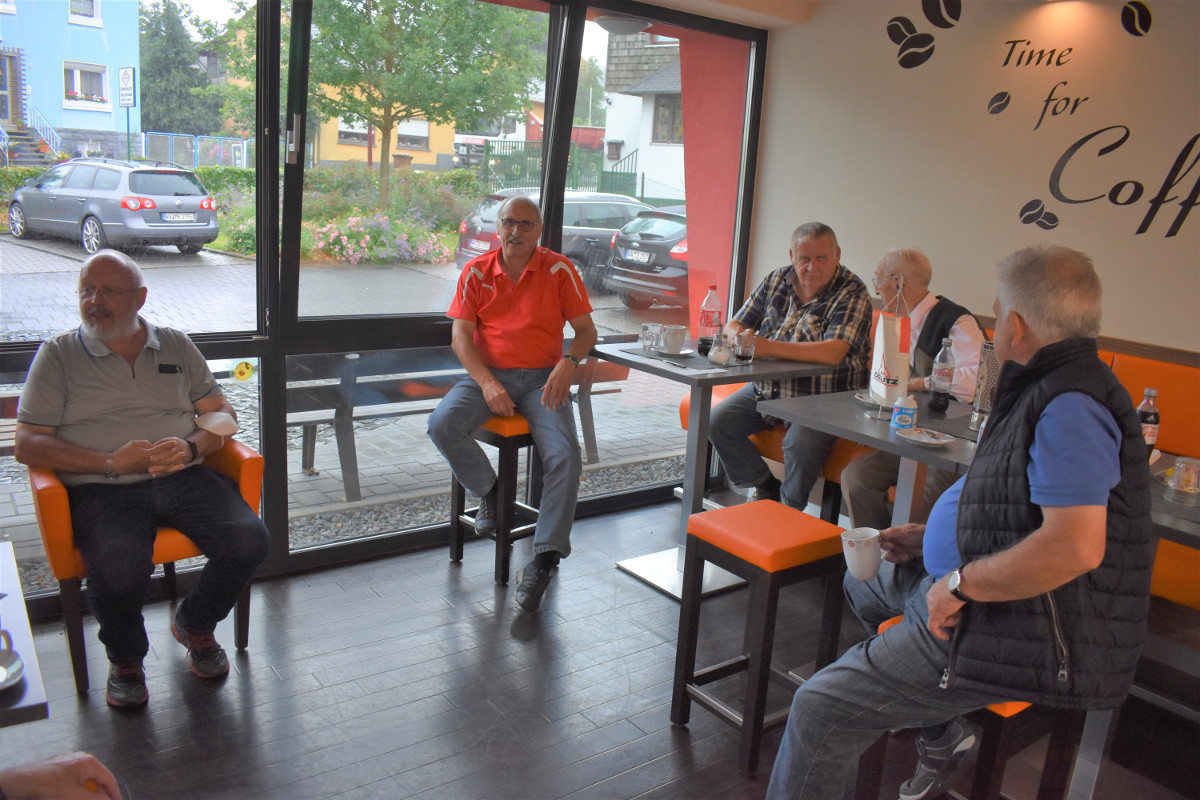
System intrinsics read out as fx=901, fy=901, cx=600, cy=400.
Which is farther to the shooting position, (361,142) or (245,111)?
(361,142)

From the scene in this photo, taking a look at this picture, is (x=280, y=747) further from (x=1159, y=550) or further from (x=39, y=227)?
(x=1159, y=550)

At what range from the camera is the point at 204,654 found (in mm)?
2629

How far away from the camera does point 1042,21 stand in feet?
11.2

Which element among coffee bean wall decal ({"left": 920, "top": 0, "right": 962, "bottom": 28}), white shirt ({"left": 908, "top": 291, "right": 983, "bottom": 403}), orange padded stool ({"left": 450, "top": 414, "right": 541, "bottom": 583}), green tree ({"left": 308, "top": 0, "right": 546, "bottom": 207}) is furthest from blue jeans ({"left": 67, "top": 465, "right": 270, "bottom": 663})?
coffee bean wall decal ({"left": 920, "top": 0, "right": 962, "bottom": 28})

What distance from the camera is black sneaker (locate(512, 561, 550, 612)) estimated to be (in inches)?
124

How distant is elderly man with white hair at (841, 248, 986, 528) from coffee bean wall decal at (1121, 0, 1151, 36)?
1.04 metres

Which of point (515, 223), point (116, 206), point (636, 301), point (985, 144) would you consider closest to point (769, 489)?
point (636, 301)

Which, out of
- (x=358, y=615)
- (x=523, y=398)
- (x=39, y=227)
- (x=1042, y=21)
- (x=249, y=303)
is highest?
(x=1042, y=21)

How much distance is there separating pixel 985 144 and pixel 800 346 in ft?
3.78

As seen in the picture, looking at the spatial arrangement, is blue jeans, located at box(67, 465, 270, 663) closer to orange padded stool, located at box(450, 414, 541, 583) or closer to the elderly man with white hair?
orange padded stool, located at box(450, 414, 541, 583)

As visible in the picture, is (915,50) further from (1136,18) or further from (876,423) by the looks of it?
(876,423)

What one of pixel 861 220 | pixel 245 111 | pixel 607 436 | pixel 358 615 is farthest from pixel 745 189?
pixel 358 615

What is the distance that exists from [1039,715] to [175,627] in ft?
7.67

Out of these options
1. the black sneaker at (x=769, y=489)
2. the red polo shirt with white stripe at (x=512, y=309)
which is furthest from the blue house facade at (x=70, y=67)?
the black sneaker at (x=769, y=489)
